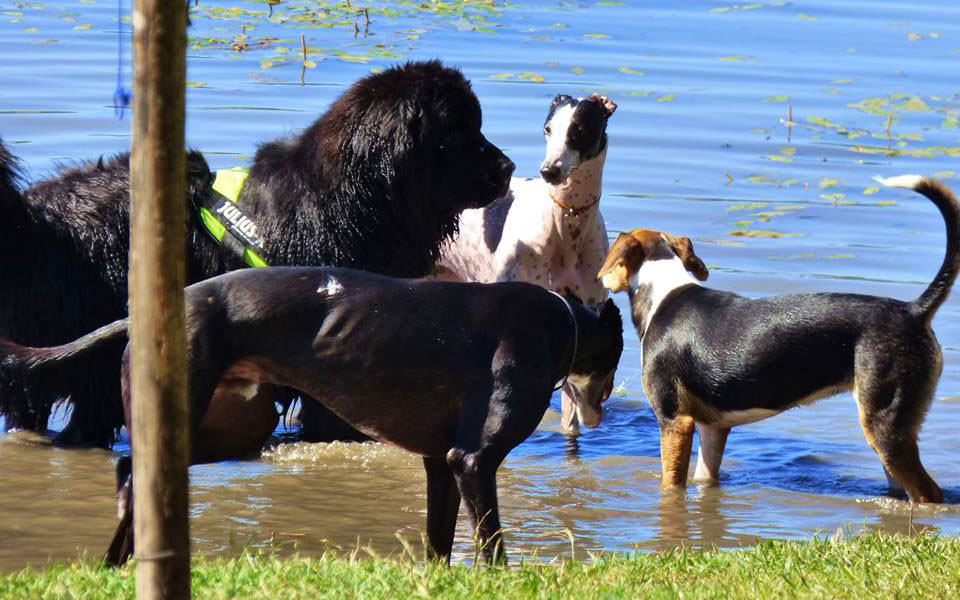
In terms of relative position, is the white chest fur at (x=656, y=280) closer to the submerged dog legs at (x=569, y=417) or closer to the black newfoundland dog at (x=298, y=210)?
the submerged dog legs at (x=569, y=417)

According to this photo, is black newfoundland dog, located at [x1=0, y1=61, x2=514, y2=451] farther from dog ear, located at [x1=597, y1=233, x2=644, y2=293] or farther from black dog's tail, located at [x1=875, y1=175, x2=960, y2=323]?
black dog's tail, located at [x1=875, y1=175, x2=960, y2=323]

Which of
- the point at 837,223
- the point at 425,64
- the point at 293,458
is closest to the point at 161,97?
the point at 425,64

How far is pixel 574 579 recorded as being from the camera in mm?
4797

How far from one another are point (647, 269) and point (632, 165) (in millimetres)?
6085

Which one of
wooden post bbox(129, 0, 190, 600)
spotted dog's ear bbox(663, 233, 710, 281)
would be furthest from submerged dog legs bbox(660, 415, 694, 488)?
wooden post bbox(129, 0, 190, 600)

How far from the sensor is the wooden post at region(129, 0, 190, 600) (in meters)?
3.61

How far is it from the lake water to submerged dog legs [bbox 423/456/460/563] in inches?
23.9

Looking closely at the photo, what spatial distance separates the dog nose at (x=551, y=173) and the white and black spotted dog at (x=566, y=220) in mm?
20

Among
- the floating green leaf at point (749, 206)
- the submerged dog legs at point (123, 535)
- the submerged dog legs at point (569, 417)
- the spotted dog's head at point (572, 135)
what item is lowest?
the submerged dog legs at point (569, 417)

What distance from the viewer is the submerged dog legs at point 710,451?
7598mm

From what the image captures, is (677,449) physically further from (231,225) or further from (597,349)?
(231,225)

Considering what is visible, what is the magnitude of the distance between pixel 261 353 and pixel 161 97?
1.73m

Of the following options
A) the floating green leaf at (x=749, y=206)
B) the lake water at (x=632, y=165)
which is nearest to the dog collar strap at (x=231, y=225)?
the lake water at (x=632, y=165)

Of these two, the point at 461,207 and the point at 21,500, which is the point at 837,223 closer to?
the point at 461,207
